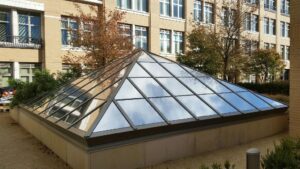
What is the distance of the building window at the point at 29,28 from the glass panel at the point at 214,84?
19.1 metres

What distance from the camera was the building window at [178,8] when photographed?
123ft

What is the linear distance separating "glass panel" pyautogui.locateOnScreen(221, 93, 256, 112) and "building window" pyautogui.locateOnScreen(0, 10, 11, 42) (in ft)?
67.5

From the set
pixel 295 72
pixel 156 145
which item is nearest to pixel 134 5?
pixel 295 72

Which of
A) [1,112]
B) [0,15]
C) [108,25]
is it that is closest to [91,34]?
[108,25]

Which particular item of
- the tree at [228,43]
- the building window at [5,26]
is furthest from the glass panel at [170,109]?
the building window at [5,26]

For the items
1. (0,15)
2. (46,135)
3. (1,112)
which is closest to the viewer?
(46,135)

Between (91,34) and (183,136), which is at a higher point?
(91,34)

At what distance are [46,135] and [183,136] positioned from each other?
4504 millimetres

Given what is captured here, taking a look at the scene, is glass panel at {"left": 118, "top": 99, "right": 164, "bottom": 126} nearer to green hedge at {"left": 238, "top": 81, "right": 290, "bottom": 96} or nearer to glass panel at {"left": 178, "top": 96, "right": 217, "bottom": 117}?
glass panel at {"left": 178, "top": 96, "right": 217, "bottom": 117}

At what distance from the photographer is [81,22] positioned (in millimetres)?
22312

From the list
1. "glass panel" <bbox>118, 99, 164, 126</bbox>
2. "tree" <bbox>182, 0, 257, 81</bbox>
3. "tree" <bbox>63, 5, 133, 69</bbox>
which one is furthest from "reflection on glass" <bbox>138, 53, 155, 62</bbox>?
"tree" <bbox>182, 0, 257, 81</bbox>

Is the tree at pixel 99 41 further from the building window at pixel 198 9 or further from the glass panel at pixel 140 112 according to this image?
the building window at pixel 198 9

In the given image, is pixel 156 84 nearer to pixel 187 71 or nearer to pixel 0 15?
pixel 187 71

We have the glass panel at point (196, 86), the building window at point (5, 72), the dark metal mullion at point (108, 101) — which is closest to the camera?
the dark metal mullion at point (108, 101)
